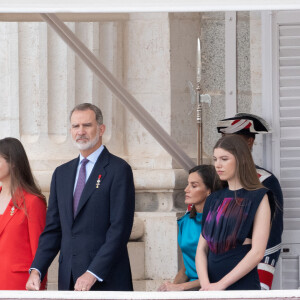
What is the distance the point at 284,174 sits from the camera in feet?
20.5

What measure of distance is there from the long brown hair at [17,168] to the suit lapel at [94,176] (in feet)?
1.30

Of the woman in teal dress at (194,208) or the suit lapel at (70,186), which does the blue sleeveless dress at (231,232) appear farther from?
the suit lapel at (70,186)

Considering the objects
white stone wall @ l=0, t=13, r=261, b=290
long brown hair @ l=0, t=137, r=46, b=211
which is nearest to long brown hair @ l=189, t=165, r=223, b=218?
long brown hair @ l=0, t=137, r=46, b=211

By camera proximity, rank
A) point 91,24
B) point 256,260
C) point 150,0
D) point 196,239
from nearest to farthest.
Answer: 1. point 150,0
2. point 256,260
3. point 196,239
4. point 91,24

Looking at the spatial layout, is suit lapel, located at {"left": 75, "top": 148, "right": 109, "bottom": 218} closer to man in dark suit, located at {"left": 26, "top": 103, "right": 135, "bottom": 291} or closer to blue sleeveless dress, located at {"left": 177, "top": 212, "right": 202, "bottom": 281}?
man in dark suit, located at {"left": 26, "top": 103, "right": 135, "bottom": 291}

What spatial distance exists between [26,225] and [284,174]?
1.67 meters

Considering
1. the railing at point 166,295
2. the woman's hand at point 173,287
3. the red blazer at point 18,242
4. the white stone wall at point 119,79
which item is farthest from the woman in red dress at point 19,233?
the railing at point 166,295

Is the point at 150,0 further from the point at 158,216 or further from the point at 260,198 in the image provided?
the point at 158,216

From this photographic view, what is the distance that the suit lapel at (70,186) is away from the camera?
4910 mm

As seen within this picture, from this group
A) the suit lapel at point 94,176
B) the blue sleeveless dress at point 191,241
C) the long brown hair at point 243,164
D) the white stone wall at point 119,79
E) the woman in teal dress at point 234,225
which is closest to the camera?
the woman in teal dress at point 234,225

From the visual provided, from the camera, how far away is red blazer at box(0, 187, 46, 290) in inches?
204

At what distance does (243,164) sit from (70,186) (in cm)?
75

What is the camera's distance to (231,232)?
4707mm

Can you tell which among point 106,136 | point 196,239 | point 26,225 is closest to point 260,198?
point 196,239
